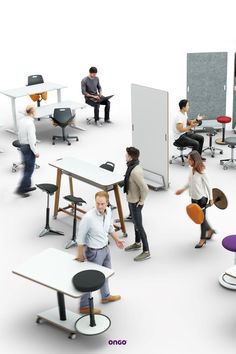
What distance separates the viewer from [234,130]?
13.4 m

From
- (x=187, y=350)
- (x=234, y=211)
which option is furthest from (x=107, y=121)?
(x=187, y=350)

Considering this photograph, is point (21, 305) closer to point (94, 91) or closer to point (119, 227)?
point (119, 227)

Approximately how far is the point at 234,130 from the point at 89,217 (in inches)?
280

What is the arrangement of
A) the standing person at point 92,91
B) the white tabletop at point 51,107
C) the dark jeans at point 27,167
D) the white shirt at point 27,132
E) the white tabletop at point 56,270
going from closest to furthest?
the white tabletop at point 56,270
the white shirt at point 27,132
the dark jeans at point 27,167
the white tabletop at point 51,107
the standing person at point 92,91

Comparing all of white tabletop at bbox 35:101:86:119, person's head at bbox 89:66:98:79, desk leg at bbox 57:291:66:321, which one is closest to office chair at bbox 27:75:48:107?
white tabletop at bbox 35:101:86:119

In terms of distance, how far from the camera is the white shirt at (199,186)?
8.43 m

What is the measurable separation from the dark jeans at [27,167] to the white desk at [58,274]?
3573 millimetres

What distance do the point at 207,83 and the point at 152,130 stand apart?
122 inches

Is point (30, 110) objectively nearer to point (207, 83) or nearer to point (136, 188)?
point (136, 188)

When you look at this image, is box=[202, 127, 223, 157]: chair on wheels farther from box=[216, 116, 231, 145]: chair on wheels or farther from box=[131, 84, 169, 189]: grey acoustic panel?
box=[131, 84, 169, 189]: grey acoustic panel

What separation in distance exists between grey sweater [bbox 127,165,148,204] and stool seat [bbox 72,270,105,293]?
183 centimetres

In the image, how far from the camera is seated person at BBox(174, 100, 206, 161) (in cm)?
1109

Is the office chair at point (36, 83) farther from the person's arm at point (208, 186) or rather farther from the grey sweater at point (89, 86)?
the person's arm at point (208, 186)

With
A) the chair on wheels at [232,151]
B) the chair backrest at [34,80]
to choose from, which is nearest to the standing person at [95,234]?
the chair on wheels at [232,151]
